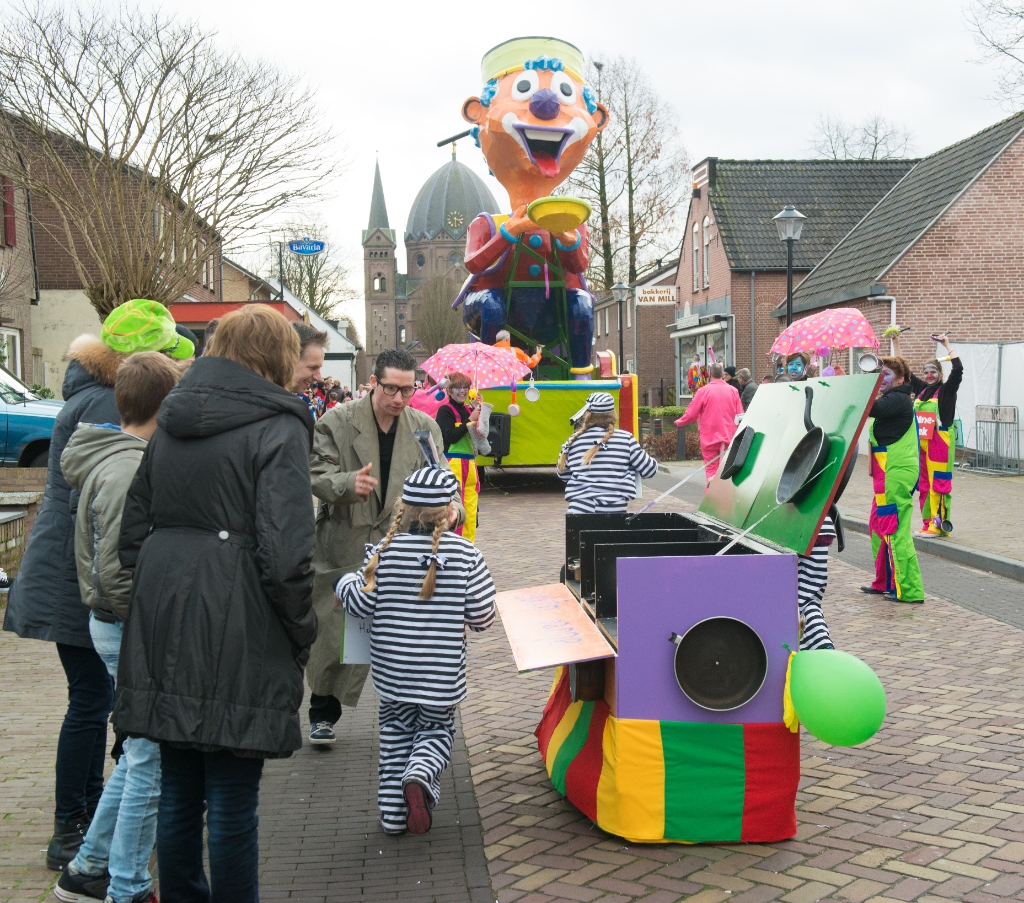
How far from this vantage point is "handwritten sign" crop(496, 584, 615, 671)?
146 inches

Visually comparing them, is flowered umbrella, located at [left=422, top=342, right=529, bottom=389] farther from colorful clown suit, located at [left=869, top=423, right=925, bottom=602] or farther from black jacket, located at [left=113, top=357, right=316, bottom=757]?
black jacket, located at [left=113, top=357, right=316, bottom=757]

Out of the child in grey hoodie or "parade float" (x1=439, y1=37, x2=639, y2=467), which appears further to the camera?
"parade float" (x1=439, y1=37, x2=639, y2=467)

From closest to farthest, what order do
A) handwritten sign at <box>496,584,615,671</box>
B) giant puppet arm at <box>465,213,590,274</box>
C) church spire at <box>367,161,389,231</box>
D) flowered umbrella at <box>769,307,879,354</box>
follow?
handwritten sign at <box>496,584,615,671</box>, flowered umbrella at <box>769,307,879,354</box>, giant puppet arm at <box>465,213,590,274</box>, church spire at <box>367,161,389,231</box>

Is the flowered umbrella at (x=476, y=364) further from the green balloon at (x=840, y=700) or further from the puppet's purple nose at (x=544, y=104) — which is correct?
the green balloon at (x=840, y=700)

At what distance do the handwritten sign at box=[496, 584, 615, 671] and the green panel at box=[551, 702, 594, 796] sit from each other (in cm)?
36

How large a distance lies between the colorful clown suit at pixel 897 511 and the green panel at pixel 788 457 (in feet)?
10.4

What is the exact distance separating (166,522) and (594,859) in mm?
2017

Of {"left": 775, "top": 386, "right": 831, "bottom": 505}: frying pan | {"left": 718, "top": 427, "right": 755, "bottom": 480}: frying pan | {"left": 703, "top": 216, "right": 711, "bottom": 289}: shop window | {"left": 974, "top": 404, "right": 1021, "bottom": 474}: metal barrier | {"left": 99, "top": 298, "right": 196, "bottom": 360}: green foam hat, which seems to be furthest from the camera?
{"left": 703, "top": 216, "right": 711, "bottom": 289}: shop window

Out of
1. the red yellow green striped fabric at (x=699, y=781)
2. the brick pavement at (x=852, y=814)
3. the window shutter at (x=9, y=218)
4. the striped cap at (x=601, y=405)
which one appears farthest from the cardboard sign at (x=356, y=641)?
the window shutter at (x=9, y=218)

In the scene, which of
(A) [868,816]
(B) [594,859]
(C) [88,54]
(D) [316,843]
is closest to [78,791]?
(D) [316,843]

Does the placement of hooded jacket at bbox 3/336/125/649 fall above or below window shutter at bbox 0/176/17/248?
below

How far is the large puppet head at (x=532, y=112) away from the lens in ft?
48.6

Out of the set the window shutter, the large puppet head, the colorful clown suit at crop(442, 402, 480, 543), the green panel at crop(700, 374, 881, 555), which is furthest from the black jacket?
the window shutter

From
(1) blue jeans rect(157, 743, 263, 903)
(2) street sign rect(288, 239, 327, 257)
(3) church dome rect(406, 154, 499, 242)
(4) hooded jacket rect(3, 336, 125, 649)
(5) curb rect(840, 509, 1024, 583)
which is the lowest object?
(5) curb rect(840, 509, 1024, 583)
